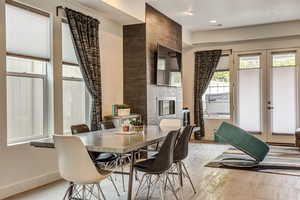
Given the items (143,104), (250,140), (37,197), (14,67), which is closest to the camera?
(37,197)

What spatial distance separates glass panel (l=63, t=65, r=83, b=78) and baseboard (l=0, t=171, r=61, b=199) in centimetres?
153

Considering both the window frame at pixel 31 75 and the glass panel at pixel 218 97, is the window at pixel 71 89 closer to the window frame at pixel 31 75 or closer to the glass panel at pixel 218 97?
the window frame at pixel 31 75

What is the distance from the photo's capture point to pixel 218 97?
27.1ft

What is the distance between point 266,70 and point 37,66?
588 centimetres

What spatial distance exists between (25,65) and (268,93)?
20.0 ft

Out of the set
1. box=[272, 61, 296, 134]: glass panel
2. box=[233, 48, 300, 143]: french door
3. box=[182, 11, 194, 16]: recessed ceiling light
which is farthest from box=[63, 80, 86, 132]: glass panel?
box=[272, 61, 296, 134]: glass panel

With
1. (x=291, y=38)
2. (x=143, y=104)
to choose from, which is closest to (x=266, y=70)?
(x=291, y=38)

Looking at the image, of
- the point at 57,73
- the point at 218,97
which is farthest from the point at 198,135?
the point at 57,73

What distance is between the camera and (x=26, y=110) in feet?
13.2

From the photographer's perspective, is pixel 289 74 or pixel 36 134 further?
pixel 289 74

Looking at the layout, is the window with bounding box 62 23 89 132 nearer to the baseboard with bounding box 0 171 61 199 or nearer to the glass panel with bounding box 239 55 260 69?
the baseboard with bounding box 0 171 61 199

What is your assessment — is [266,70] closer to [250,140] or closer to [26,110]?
[250,140]

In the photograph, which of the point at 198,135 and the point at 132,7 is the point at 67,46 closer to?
the point at 132,7

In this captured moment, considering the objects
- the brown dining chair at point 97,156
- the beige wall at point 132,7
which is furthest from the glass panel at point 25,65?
the beige wall at point 132,7
